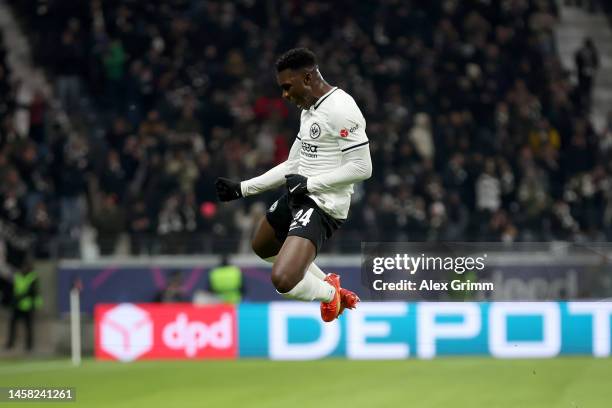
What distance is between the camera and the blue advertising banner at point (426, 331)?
12.8 metres

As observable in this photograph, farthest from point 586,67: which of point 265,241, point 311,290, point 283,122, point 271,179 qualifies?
point 311,290

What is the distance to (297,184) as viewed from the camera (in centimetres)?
729

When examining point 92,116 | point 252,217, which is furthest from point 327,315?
point 92,116

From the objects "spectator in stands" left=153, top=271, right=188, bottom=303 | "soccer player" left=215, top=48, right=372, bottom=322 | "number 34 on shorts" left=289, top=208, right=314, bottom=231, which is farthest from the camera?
"spectator in stands" left=153, top=271, right=188, bottom=303

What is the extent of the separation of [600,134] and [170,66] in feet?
22.1

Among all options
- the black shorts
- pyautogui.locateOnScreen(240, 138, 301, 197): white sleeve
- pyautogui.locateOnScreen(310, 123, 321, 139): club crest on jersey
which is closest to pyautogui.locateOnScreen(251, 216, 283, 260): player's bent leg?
the black shorts

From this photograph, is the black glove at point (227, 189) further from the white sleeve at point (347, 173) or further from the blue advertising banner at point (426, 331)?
the blue advertising banner at point (426, 331)

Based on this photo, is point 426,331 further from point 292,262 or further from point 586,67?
point 586,67

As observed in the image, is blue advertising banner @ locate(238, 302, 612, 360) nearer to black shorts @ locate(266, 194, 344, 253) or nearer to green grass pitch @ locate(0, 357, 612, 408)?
green grass pitch @ locate(0, 357, 612, 408)

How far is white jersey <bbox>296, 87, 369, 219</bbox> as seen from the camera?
7.32 meters

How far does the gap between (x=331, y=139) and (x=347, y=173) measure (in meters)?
0.30

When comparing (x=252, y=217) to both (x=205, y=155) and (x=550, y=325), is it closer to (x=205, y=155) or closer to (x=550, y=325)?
(x=205, y=155)

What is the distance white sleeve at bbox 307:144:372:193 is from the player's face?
1.62ft

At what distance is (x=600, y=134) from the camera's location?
56.7 ft
